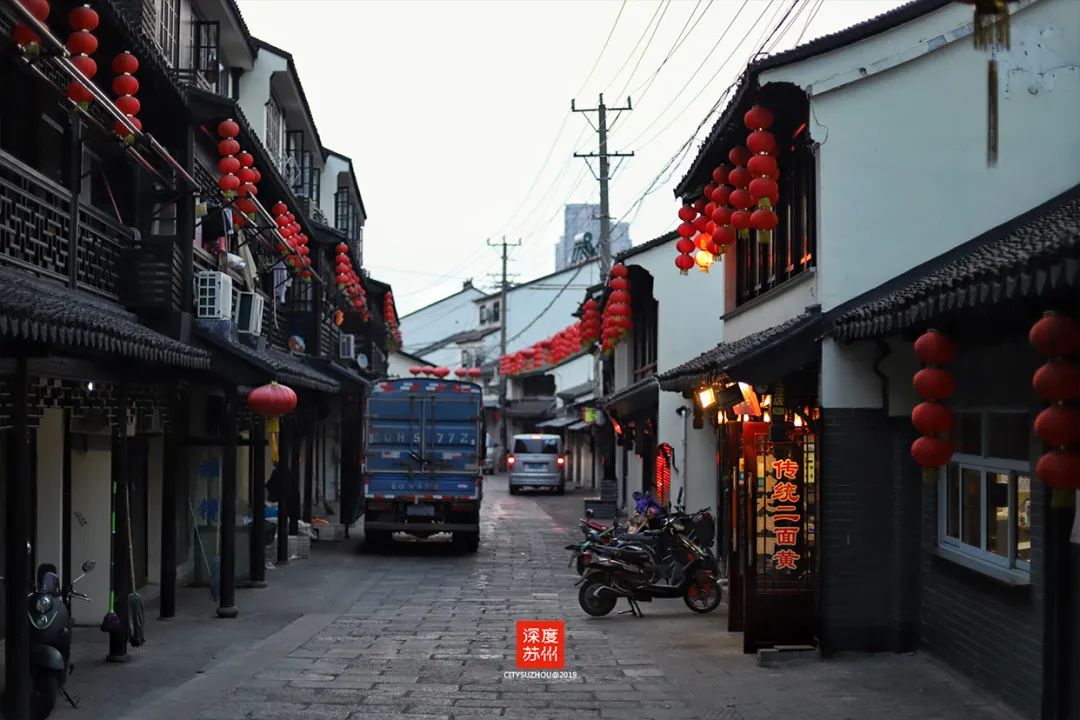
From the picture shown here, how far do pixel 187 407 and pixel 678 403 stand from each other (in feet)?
37.1

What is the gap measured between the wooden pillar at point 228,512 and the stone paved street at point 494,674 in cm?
53

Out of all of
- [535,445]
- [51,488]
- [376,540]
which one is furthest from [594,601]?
[535,445]

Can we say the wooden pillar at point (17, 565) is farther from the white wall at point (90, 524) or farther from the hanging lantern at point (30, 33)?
the white wall at point (90, 524)

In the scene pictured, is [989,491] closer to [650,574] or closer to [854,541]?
[854,541]

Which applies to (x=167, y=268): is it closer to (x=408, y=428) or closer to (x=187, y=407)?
(x=187, y=407)

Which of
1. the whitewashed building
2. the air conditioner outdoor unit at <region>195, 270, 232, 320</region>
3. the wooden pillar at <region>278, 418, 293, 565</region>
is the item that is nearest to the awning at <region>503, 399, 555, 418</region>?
the wooden pillar at <region>278, 418, 293, 565</region>

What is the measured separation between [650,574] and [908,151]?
6.75 meters

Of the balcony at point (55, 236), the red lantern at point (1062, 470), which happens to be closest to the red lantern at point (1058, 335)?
the red lantern at point (1062, 470)

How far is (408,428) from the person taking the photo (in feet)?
74.8

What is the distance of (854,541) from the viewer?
11258mm

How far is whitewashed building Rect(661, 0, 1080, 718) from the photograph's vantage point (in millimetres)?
9633

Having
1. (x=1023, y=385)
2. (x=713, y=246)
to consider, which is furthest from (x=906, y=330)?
(x=713, y=246)

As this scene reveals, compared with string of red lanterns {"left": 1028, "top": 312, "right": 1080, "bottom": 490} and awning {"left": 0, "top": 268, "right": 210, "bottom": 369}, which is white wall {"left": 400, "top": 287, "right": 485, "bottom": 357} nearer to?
awning {"left": 0, "top": 268, "right": 210, "bottom": 369}

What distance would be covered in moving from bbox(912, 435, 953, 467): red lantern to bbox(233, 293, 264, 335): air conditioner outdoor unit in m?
10.7
